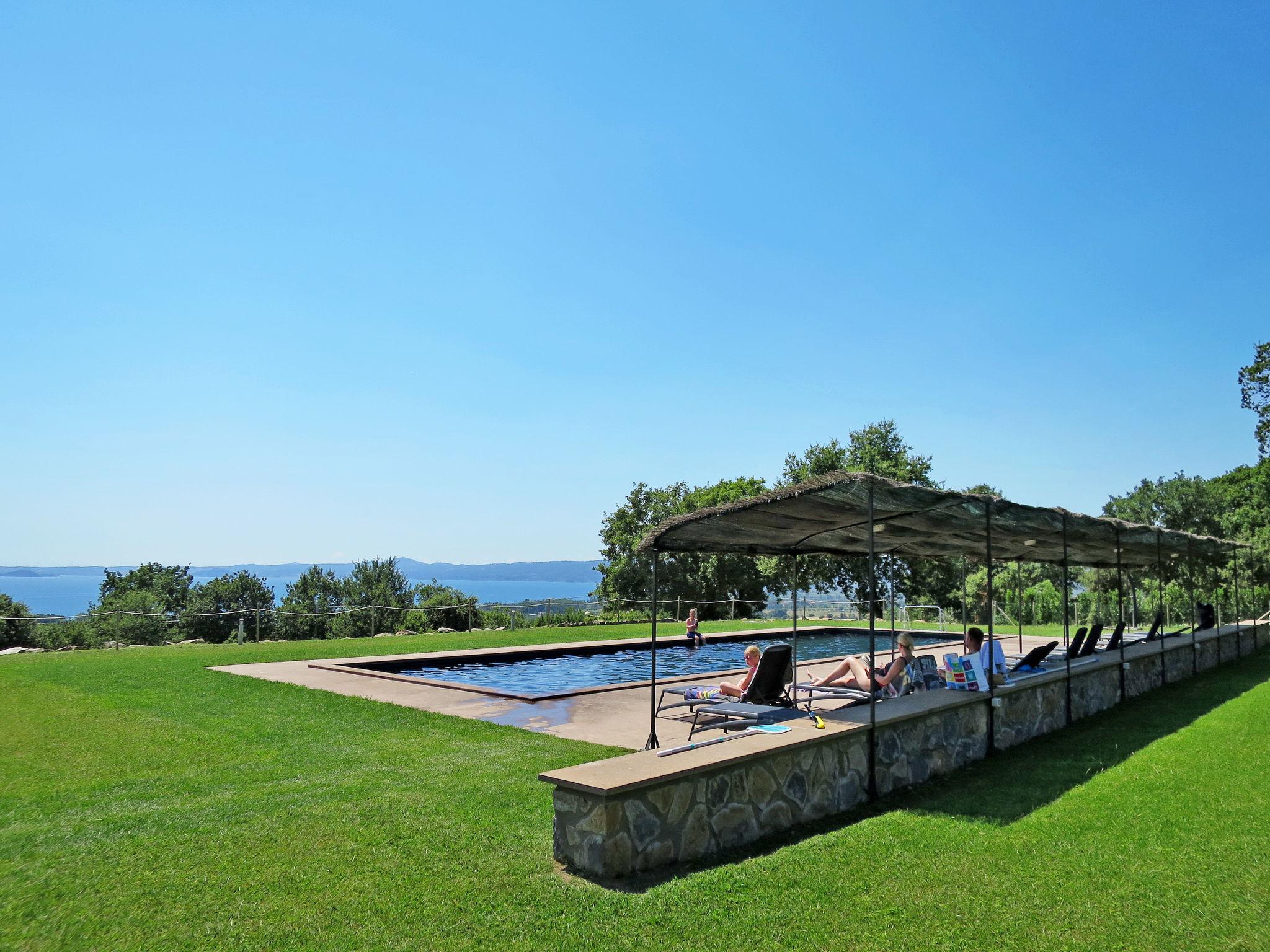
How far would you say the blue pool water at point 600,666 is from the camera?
1420 centimetres

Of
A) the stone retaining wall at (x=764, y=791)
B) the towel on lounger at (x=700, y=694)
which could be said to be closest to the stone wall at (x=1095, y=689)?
the stone retaining wall at (x=764, y=791)

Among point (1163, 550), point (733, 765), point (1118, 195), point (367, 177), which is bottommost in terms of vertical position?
point (733, 765)

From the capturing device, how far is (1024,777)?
6.88 meters

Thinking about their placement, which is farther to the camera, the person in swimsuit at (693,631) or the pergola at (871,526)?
the person in swimsuit at (693,631)

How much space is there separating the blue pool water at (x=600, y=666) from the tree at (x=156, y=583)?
184ft

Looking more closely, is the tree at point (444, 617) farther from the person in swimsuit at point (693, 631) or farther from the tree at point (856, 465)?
the tree at point (856, 465)

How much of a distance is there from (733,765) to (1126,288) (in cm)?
2404

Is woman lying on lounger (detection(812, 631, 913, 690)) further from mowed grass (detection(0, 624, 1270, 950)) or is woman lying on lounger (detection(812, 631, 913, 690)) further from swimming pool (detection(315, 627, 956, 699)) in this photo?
swimming pool (detection(315, 627, 956, 699))

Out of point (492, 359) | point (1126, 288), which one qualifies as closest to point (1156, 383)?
point (1126, 288)

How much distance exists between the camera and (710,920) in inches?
151

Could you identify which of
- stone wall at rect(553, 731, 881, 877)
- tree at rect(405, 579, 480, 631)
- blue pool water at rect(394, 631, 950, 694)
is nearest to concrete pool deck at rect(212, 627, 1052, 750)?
blue pool water at rect(394, 631, 950, 694)

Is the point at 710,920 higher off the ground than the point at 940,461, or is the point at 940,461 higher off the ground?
the point at 940,461

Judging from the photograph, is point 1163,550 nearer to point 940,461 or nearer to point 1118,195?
point 1118,195

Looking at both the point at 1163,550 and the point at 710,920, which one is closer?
the point at 710,920
